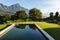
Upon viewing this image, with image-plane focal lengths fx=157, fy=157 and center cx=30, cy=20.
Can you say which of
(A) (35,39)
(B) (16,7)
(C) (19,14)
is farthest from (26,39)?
(B) (16,7)

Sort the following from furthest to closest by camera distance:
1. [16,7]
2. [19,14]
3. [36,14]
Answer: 1. [16,7]
2. [36,14]
3. [19,14]

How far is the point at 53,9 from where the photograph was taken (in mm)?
35219

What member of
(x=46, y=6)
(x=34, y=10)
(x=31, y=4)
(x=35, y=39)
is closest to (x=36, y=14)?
(x=34, y=10)

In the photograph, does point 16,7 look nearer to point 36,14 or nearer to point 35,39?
point 36,14

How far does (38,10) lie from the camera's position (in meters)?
35.5

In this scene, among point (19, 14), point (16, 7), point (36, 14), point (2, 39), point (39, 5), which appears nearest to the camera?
point (2, 39)

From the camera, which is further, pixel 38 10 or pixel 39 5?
pixel 39 5

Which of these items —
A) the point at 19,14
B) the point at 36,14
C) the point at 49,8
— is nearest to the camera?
the point at 19,14

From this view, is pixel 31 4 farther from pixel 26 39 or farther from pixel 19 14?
pixel 26 39

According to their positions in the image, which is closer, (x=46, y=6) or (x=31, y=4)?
(x=46, y=6)

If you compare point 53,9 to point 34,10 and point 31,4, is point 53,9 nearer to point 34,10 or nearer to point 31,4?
point 34,10

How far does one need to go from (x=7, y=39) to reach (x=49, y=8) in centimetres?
3026

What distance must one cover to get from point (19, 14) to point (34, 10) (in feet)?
18.0

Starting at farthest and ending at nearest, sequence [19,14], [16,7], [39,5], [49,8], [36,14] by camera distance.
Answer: [16,7]
[39,5]
[49,8]
[36,14]
[19,14]
